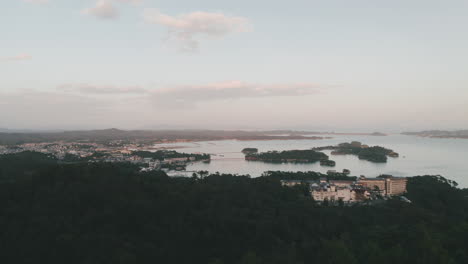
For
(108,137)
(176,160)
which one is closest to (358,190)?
(176,160)

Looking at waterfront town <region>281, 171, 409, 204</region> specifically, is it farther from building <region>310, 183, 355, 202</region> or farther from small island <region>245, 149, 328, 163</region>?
small island <region>245, 149, 328, 163</region>

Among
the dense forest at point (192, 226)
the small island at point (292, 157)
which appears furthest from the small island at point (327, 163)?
the dense forest at point (192, 226)

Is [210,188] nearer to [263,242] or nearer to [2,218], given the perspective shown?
[263,242]

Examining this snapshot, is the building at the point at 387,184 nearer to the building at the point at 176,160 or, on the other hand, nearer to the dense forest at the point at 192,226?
the dense forest at the point at 192,226

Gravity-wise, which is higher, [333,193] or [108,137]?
[108,137]

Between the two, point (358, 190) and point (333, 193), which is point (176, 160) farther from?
point (358, 190)

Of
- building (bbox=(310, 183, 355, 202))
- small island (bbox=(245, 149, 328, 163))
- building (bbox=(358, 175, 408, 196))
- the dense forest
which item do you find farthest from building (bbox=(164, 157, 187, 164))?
the dense forest
